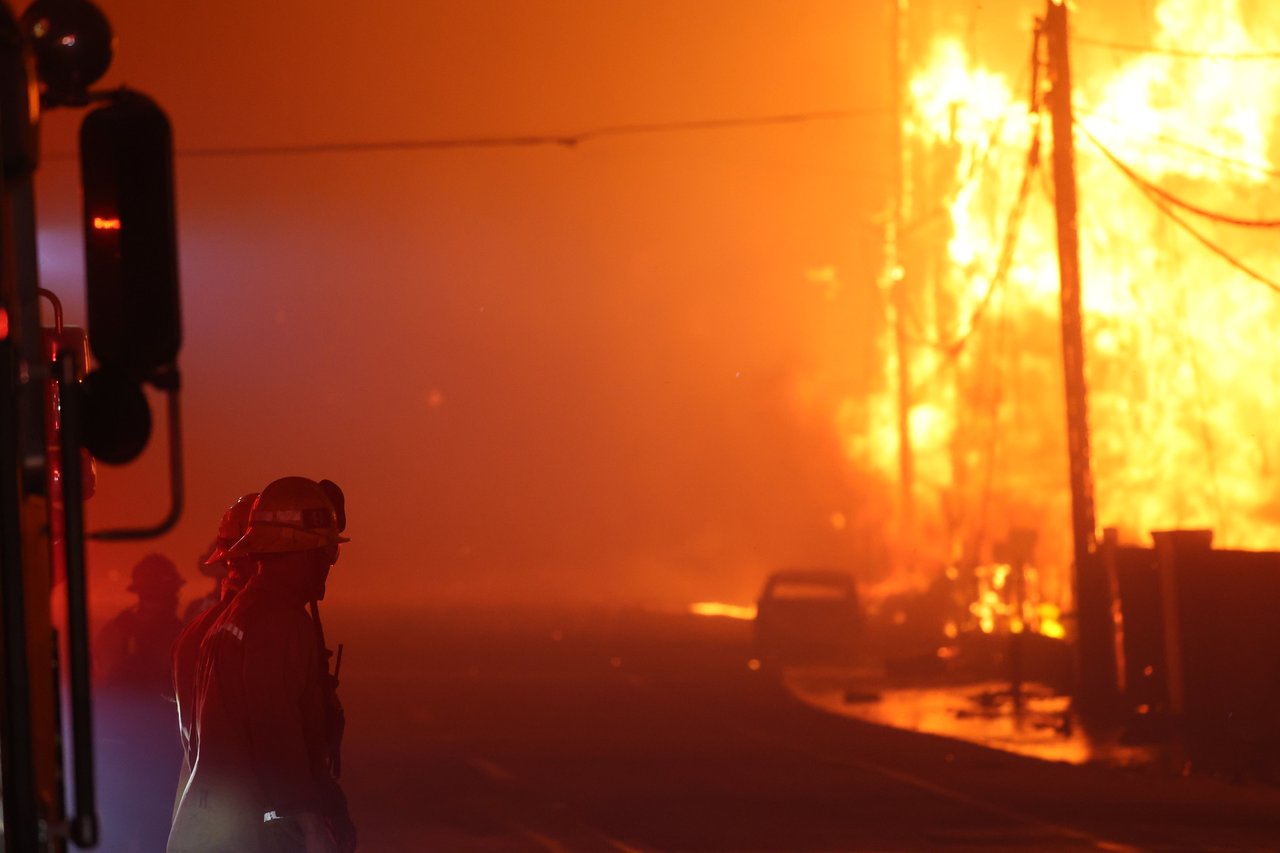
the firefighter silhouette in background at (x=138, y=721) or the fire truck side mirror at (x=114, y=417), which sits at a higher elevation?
the fire truck side mirror at (x=114, y=417)

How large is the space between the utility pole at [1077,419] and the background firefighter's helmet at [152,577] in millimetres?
12757

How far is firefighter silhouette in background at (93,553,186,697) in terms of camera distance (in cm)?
805

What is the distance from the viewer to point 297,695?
4715 millimetres

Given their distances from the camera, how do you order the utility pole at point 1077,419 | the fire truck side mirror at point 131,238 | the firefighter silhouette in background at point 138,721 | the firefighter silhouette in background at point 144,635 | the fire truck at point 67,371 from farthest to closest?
1. the utility pole at point 1077,419
2. the firefighter silhouette in background at point 144,635
3. the firefighter silhouette in background at point 138,721
4. the fire truck side mirror at point 131,238
5. the fire truck at point 67,371

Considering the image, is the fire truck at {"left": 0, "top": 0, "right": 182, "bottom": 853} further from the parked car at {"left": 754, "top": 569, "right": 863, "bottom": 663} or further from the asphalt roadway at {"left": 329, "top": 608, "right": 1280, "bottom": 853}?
the parked car at {"left": 754, "top": 569, "right": 863, "bottom": 663}

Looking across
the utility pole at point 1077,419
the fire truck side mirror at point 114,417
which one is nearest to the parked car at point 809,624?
the utility pole at point 1077,419

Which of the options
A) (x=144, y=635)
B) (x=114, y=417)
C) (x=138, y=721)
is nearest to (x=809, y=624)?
(x=144, y=635)

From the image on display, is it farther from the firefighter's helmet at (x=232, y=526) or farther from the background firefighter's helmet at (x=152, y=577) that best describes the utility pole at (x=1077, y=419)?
the firefighter's helmet at (x=232, y=526)

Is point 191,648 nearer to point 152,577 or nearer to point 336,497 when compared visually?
point 336,497

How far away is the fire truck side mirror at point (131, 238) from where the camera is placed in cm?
371

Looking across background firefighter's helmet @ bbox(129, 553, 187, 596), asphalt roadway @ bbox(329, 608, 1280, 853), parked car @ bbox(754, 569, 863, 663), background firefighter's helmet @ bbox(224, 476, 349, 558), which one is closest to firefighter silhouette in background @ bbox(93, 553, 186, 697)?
background firefighter's helmet @ bbox(129, 553, 187, 596)

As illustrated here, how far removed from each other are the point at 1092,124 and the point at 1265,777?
1709 centimetres

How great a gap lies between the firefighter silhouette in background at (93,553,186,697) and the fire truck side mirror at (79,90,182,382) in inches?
171

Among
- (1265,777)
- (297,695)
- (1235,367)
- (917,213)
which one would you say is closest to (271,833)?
(297,695)
